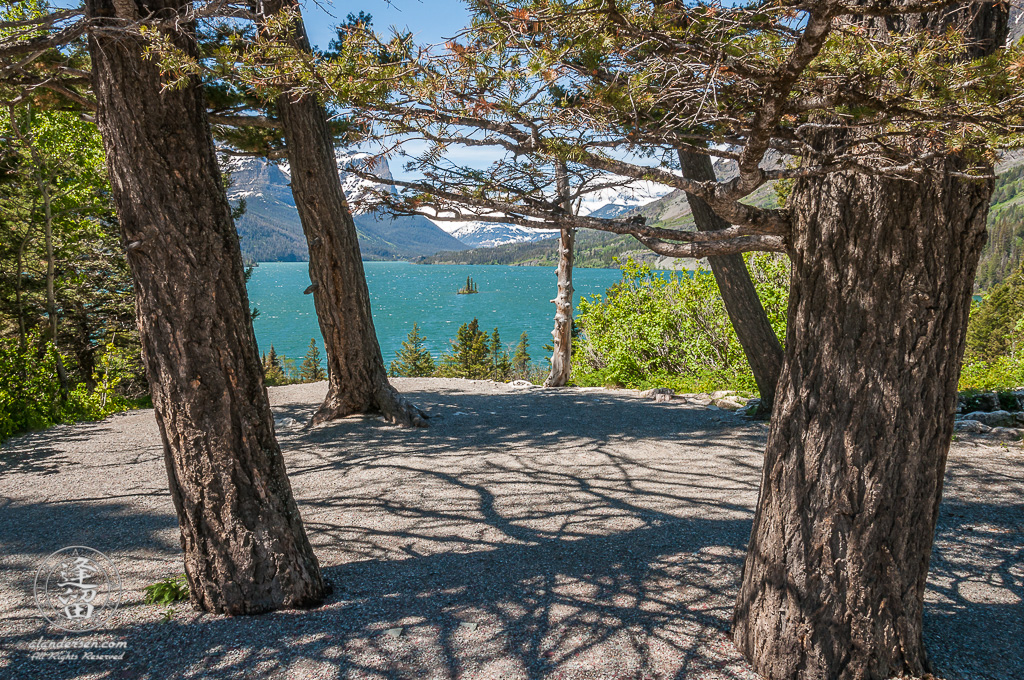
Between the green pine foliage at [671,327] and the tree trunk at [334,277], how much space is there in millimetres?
4716

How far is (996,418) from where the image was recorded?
4.91 meters

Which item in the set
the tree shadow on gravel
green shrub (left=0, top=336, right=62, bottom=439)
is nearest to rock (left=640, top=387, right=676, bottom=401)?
the tree shadow on gravel

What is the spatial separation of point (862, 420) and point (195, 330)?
2446mm

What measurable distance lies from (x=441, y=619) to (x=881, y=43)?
7.92 ft

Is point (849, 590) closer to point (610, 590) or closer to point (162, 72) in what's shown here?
point (610, 590)

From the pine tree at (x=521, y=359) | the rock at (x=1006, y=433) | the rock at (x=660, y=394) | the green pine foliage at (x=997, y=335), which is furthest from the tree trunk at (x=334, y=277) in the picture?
the pine tree at (x=521, y=359)

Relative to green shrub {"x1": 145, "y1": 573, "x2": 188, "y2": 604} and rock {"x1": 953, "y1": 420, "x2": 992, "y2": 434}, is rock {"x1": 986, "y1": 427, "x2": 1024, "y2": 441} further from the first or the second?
green shrub {"x1": 145, "y1": 573, "x2": 188, "y2": 604}

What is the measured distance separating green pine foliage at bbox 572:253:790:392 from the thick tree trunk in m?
6.32

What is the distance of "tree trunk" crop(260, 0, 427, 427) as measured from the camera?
536 cm

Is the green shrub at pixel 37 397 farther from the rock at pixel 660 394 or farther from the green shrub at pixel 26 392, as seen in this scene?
the rock at pixel 660 394

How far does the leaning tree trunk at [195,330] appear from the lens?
6.82 ft

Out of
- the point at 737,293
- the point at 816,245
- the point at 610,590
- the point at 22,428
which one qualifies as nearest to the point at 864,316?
the point at 816,245
